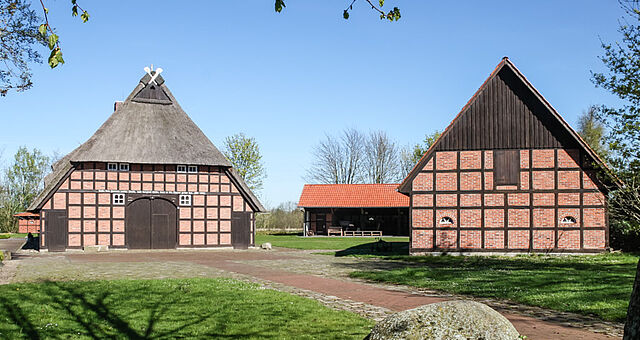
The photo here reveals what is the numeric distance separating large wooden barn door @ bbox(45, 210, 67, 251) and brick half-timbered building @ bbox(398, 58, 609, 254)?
17194 mm

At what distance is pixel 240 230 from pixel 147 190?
551cm

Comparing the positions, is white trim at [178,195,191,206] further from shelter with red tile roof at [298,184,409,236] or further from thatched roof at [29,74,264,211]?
shelter with red tile roof at [298,184,409,236]

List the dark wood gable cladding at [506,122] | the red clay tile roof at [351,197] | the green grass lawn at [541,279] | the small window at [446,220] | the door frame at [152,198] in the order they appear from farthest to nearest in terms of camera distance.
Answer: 1. the red clay tile roof at [351,197]
2. the door frame at [152,198]
3. the small window at [446,220]
4. the dark wood gable cladding at [506,122]
5. the green grass lawn at [541,279]

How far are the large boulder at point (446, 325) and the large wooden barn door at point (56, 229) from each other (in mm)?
26524

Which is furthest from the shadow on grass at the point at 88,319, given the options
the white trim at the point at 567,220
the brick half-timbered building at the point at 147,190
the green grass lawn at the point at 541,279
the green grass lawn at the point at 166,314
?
the brick half-timbered building at the point at 147,190

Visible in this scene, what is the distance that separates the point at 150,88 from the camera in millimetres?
33500

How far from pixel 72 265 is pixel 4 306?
10292mm

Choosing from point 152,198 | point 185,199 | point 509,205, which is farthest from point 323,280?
point 152,198

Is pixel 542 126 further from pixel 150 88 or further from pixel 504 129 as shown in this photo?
pixel 150 88

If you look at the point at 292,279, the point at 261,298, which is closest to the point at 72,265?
the point at 292,279

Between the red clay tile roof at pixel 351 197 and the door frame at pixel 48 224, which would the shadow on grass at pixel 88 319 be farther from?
the red clay tile roof at pixel 351 197

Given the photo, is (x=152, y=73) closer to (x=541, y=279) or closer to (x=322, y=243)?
(x=322, y=243)

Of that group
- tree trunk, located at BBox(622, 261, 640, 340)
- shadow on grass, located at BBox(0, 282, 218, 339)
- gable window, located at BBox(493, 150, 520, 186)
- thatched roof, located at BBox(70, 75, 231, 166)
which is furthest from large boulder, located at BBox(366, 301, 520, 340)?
thatched roof, located at BBox(70, 75, 231, 166)

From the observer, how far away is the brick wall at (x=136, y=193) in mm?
29516
